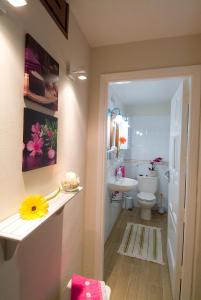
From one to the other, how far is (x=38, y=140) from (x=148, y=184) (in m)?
3.14

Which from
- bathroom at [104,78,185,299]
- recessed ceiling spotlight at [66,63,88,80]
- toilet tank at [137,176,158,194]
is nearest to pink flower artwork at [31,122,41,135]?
recessed ceiling spotlight at [66,63,88,80]

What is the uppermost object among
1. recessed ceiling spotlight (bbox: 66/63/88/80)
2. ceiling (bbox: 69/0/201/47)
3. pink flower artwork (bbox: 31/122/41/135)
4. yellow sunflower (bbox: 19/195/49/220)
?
A: ceiling (bbox: 69/0/201/47)

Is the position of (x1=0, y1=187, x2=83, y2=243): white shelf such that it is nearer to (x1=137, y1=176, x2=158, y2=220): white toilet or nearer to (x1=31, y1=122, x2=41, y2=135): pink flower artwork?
(x1=31, y1=122, x2=41, y2=135): pink flower artwork

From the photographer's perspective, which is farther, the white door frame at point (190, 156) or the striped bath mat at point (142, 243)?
the striped bath mat at point (142, 243)

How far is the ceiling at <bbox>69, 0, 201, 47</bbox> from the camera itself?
1238 millimetres

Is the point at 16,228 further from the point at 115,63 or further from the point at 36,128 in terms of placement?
the point at 115,63

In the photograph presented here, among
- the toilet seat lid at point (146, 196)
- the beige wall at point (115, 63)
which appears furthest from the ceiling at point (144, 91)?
the toilet seat lid at point (146, 196)

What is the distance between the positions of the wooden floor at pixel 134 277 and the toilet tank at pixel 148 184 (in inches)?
48.2

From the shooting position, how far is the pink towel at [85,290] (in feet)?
3.89

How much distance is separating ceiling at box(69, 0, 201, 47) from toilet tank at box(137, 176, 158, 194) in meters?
2.69

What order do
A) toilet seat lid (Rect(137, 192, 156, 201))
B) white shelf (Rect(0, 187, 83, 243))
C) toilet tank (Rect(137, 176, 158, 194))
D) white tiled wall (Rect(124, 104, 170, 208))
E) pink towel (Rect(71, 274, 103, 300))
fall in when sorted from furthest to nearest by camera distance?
white tiled wall (Rect(124, 104, 170, 208)) < toilet tank (Rect(137, 176, 158, 194)) < toilet seat lid (Rect(137, 192, 156, 201)) < pink towel (Rect(71, 274, 103, 300)) < white shelf (Rect(0, 187, 83, 243))

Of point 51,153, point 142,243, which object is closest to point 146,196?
point 142,243

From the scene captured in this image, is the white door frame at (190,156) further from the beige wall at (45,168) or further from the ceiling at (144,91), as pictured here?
the ceiling at (144,91)

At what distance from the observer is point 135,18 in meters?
1.37
